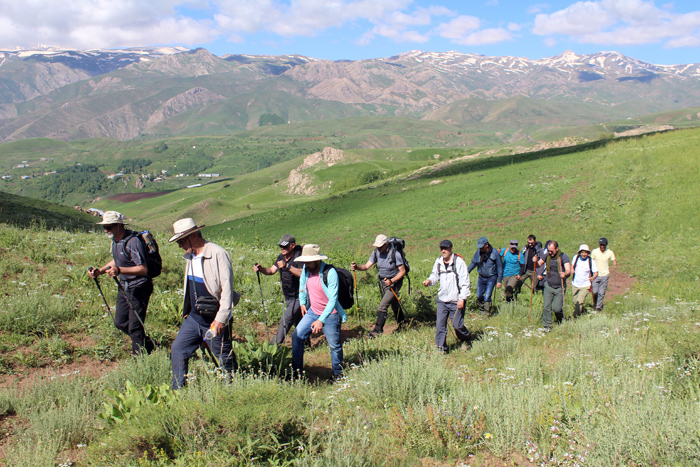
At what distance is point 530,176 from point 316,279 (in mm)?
32075

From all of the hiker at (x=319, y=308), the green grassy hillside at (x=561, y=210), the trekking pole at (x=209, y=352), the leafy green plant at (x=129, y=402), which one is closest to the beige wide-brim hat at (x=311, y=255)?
the hiker at (x=319, y=308)

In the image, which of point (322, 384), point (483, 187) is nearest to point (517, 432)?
point (322, 384)

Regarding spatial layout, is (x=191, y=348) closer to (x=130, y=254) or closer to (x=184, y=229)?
(x=184, y=229)

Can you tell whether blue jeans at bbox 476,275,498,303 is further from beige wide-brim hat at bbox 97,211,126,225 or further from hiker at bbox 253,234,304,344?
beige wide-brim hat at bbox 97,211,126,225

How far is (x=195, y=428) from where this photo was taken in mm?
3541

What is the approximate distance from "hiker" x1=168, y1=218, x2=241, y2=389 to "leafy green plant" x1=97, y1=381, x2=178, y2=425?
480 mm

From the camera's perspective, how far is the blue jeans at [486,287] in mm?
10664

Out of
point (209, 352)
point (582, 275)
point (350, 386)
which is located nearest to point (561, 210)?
point (582, 275)

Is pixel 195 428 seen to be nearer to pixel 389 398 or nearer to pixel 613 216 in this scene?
pixel 389 398

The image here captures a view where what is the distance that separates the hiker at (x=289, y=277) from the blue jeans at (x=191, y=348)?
1.85 m

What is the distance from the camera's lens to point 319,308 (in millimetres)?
5879

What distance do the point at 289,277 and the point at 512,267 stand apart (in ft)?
23.5

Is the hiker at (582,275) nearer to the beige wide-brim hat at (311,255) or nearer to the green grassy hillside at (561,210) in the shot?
the green grassy hillside at (561,210)

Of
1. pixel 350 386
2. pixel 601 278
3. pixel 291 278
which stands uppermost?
pixel 291 278
